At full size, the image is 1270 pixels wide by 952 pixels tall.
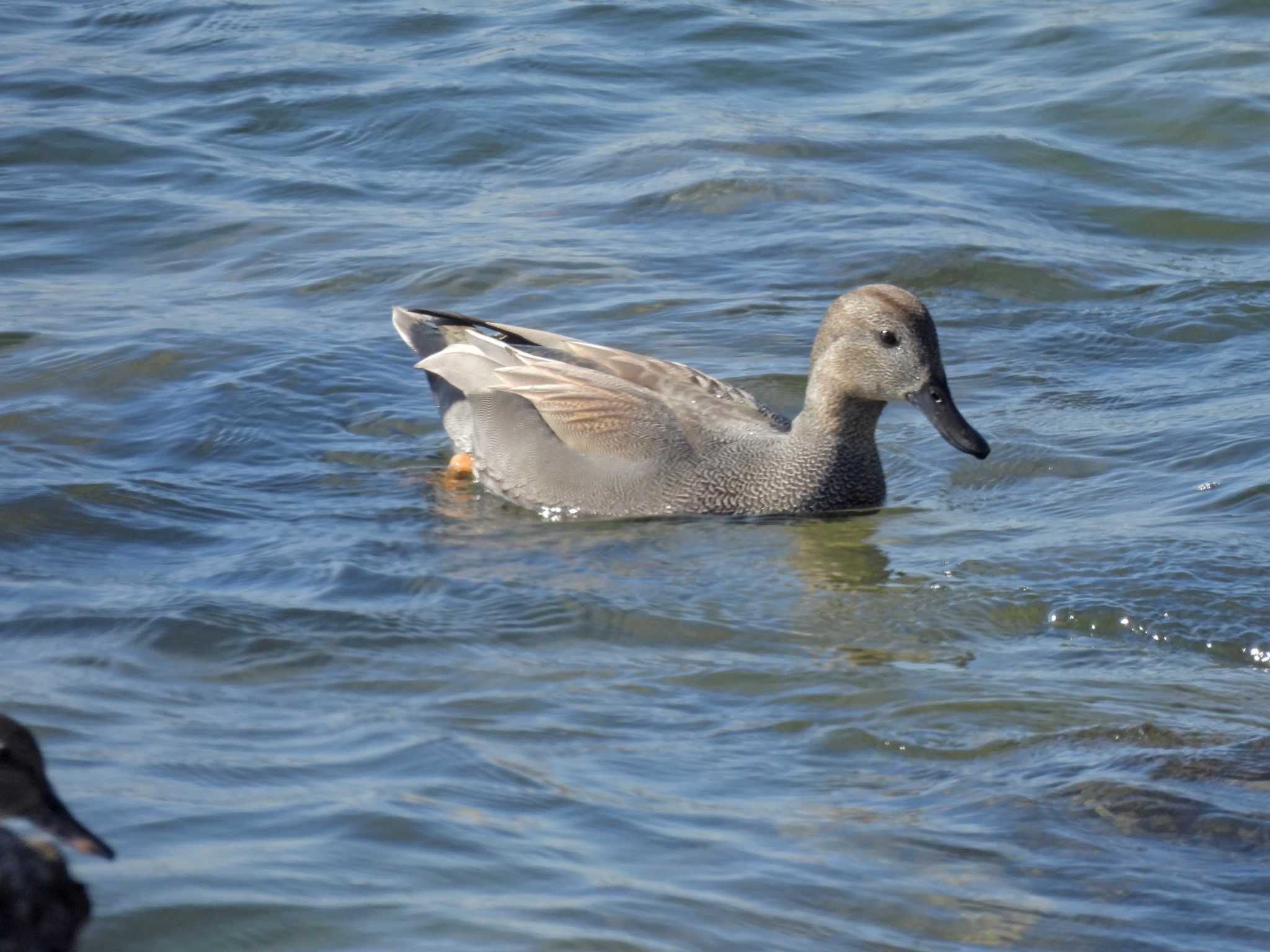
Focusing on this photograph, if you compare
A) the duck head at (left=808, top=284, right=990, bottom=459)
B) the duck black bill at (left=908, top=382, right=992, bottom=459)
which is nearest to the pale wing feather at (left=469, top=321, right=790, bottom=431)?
the duck head at (left=808, top=284, right=990, bottom=459)

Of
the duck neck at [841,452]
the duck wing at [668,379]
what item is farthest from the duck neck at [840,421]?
the duck wing at [668,379]

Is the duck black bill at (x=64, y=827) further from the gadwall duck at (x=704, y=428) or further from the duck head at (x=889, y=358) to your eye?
the duck head at (x=889, y=358)

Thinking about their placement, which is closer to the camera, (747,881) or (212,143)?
(747,881)

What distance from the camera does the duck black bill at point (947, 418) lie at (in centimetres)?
803

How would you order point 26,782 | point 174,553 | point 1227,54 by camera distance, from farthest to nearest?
point 1227,54 < point 174,553 < point 26,782

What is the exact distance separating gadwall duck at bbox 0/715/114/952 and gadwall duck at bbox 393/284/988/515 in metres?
4.43

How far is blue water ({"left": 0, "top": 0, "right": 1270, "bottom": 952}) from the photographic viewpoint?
185 inches

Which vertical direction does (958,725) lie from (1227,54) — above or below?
below

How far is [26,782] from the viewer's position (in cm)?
391

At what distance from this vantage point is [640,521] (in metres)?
8.20

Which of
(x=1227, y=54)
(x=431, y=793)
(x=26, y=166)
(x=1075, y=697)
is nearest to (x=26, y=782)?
(x=431, y=793)

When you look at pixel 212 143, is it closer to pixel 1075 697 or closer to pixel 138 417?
pixel 138 417

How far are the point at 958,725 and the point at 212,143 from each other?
9.68 metres

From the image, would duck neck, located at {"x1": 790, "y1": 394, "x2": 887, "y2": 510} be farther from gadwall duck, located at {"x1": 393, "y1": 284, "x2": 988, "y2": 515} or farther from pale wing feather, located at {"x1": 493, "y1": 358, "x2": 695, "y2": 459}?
pale wing feather, located at {"x1": 493, "y1": 358, "x2": 695, "y2": 459}
